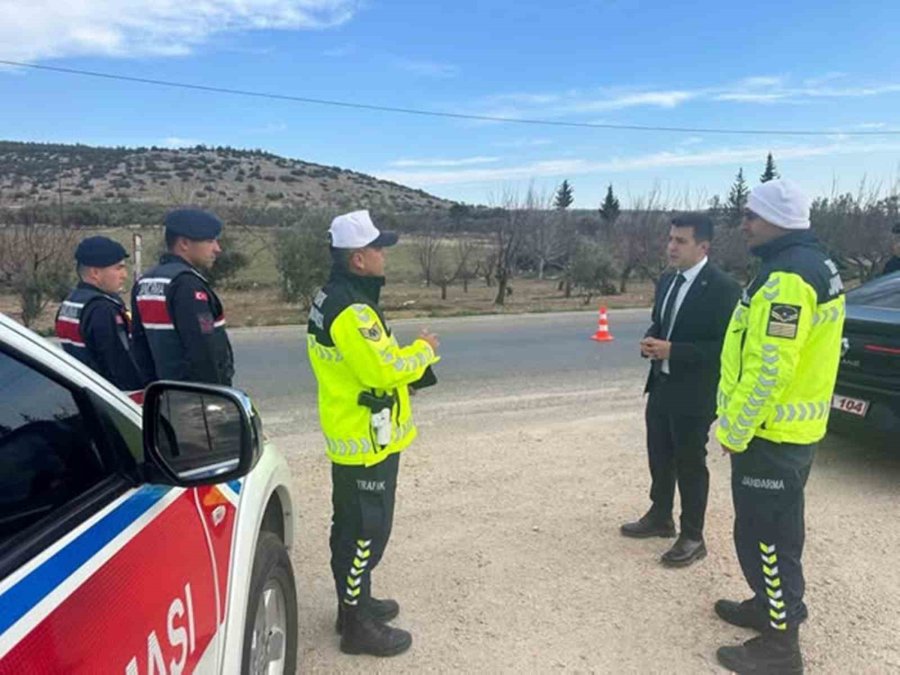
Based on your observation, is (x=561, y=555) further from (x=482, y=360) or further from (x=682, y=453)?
(x=482, y=360)

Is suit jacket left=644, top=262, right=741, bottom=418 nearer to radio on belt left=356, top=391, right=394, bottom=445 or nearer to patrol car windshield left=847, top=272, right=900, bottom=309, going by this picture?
radio on belt left=356, top=391, right=394, bottom=445

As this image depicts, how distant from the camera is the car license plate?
495 centimetres

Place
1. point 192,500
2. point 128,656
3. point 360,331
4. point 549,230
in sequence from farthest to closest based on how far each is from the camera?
point 549,230 < point 360,331 < point 192,500 < point 128,656

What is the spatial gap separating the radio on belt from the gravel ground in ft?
3.25

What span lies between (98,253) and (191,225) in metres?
0.62

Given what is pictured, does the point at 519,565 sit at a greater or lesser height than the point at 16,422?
lesser

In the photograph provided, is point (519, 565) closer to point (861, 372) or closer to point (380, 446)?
point (380, 446)

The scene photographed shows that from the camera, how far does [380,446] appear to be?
2.85m

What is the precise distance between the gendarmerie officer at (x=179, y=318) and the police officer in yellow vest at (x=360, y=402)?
0.89m

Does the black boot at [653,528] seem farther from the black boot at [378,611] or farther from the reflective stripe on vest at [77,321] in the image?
the reflective stripe on vest at [77,321]

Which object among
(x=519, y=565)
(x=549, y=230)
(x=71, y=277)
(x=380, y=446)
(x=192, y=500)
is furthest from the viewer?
(x=549, y=230)

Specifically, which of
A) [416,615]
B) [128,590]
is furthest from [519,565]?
[128,590]

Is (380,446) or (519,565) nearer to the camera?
(380,446)

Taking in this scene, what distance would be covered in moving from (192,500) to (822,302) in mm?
2408
